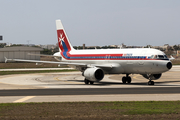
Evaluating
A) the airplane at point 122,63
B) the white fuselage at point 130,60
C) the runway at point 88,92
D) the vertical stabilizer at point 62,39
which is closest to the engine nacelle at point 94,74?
the airplane at point 122,63

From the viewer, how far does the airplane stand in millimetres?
36162

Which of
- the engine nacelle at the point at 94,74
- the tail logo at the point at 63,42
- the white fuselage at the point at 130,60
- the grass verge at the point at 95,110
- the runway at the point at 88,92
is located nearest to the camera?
the grass verge at the point at 95,110

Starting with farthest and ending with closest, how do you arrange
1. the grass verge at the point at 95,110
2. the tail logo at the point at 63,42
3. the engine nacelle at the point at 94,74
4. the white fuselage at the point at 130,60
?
the tail logo at the point at 63,42 < the engine nacelle at the point at 94,74 < the white fuselage at the point at 130,60 < the grass verge at the point at 95,110

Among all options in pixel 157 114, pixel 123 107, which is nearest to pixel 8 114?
pixel 123 107

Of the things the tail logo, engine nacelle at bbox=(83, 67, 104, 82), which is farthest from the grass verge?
the tail logo

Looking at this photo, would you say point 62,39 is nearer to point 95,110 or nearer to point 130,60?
point 130,60

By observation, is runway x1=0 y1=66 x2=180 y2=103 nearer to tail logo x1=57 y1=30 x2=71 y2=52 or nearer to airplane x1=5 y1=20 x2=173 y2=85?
airplane x1=5 y1=20 x2=173 y2=85

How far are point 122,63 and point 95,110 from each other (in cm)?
2115

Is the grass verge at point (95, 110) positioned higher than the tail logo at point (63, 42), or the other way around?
the tail logo at point (63, 42)

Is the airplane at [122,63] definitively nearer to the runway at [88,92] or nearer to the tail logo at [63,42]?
the runway at [88,92]

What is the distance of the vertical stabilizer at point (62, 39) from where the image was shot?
4725 cm

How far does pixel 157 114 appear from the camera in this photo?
16.6 m

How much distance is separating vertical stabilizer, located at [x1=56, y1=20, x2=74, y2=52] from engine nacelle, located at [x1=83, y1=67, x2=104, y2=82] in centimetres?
941

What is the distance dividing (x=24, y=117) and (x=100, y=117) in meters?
3.80
